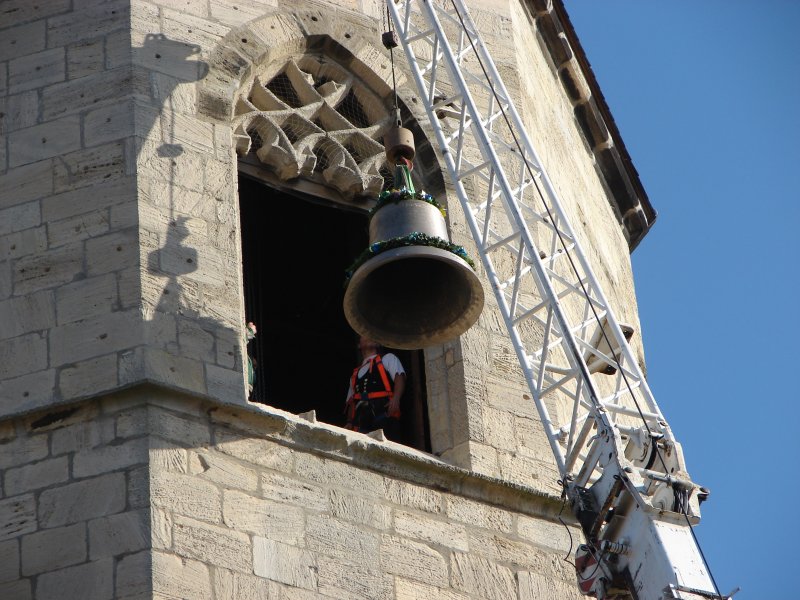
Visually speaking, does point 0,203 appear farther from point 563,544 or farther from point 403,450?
point 563,544

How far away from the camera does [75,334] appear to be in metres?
12.4

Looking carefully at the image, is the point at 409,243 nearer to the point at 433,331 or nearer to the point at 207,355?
the point at 433,331

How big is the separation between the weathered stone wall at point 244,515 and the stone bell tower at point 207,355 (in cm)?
1

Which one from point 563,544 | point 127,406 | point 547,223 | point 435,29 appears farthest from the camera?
point 435,29

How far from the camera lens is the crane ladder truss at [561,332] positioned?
11516 mm

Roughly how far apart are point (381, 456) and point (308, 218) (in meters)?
4.35

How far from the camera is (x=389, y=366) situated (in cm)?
1408

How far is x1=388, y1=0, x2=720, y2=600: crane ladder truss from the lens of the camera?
11.5 meters

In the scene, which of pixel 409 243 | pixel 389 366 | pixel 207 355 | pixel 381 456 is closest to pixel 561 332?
pixel 409 243

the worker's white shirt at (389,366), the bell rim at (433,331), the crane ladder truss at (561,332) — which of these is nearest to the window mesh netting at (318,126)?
the crane ladder truss at (561,332)

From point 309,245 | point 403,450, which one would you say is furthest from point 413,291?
point 309,245

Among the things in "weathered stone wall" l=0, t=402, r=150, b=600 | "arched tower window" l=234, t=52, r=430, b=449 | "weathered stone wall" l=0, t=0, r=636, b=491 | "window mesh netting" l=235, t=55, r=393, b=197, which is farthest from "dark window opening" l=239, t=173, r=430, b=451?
"weathered stone wall" l=0, t=402, r=150, b=600

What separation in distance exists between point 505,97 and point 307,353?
122 inches

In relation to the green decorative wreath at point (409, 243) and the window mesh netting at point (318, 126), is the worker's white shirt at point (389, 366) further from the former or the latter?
the green decorative wreath at point (409, 243)
